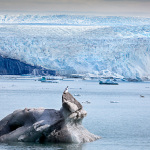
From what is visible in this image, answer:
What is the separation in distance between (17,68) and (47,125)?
57.2 m

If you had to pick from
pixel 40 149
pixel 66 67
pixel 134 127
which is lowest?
pixel 66 67

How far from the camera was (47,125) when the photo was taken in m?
11.6

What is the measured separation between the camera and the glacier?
58.3 metres

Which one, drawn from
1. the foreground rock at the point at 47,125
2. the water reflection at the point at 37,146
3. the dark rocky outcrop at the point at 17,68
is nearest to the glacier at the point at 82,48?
the dark rocky outcrop at the point at 17,68

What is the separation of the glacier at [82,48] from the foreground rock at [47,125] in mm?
45718

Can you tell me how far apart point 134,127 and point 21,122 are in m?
6.22

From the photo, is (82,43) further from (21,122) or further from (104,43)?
(21,122)

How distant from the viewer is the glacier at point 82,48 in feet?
191

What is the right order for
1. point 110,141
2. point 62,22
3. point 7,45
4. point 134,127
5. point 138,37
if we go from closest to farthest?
point 110,141, point 134,127, point 7,45, point 138,37, point 62,22

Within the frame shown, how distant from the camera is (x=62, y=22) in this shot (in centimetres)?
8000

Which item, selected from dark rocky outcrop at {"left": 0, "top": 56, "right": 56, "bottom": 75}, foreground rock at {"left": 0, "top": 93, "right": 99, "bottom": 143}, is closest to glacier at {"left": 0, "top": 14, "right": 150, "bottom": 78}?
dark rocky outcrop at {"left": 0, "top": 56, "right": 56, "bottom": 75}

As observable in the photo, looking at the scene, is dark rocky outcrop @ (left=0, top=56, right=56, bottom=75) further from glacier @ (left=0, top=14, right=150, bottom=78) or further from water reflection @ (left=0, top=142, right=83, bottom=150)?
water reflection @ (left=0, top=142, right=83, bottom=150)

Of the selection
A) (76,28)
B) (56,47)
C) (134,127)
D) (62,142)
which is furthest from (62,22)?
(62,142)

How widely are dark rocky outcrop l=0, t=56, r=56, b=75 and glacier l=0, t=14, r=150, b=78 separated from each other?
135 inches
